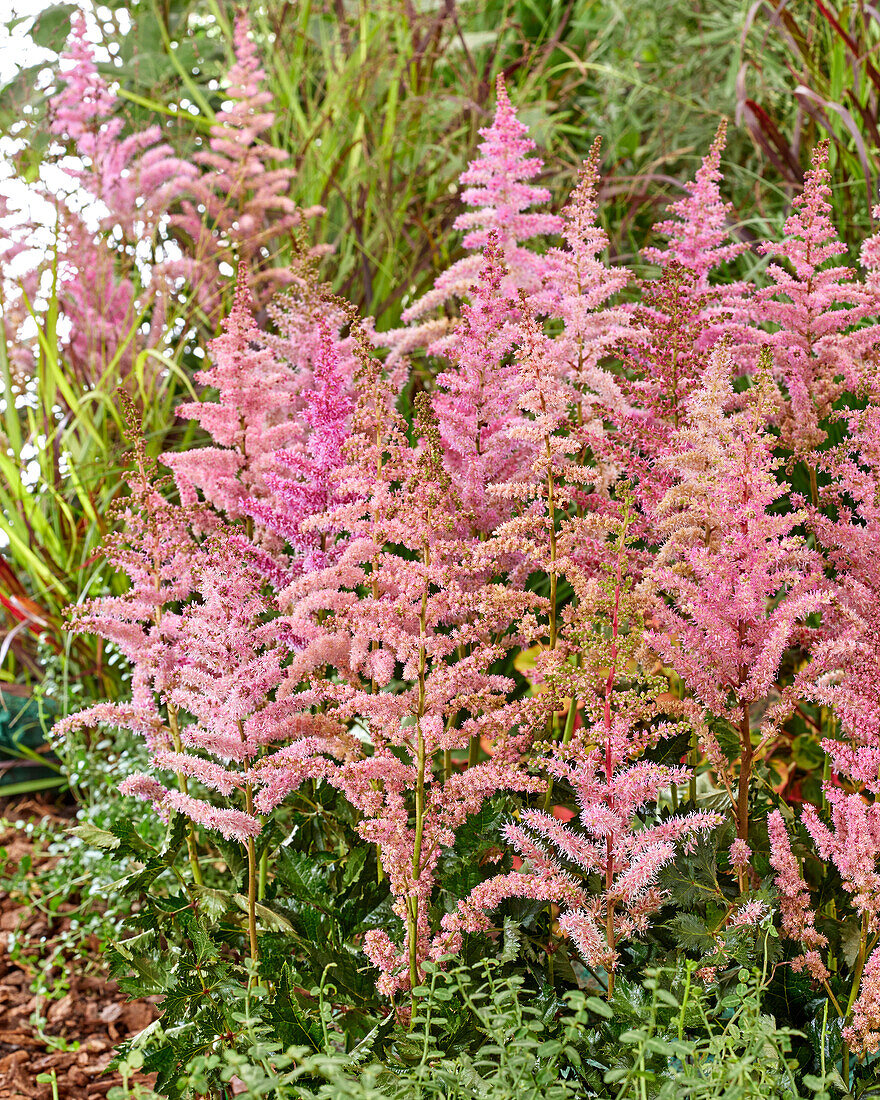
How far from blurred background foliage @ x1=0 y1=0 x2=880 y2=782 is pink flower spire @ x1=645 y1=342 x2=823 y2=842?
5.33 ft

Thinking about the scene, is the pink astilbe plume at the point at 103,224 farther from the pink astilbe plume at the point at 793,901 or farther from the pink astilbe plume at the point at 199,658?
the pink astilbe plume at the point at 793,901

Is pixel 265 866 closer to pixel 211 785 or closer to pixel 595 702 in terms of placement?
pixel 211 785

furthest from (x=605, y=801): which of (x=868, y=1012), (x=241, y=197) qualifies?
(x=241, y=197)

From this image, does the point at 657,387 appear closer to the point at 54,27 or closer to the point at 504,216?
the point at 504,216

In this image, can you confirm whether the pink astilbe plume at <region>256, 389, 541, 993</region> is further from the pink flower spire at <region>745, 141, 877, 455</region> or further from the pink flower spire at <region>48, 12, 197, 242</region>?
the pink flower spire at <region>48, 12, 197, 242</region>

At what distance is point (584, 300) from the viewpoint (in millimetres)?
2070

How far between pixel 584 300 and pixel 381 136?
308 centimetres

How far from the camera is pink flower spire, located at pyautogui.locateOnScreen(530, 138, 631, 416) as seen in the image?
2.06m

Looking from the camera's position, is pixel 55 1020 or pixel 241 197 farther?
pixel 241 197

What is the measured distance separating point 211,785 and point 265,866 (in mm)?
519

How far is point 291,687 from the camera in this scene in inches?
75.4

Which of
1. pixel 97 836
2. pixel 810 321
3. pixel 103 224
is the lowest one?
pixel 97 836

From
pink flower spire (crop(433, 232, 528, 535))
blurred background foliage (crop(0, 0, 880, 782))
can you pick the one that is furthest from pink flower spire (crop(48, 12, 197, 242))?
pink flower spire (crop(433, 232, 528, 535))

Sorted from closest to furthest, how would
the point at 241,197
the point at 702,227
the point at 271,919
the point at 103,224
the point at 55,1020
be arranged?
the point at 271,919 < the point at 702,227 < the point at 55,1020 < the point at 241,197 < the point at 103,224
